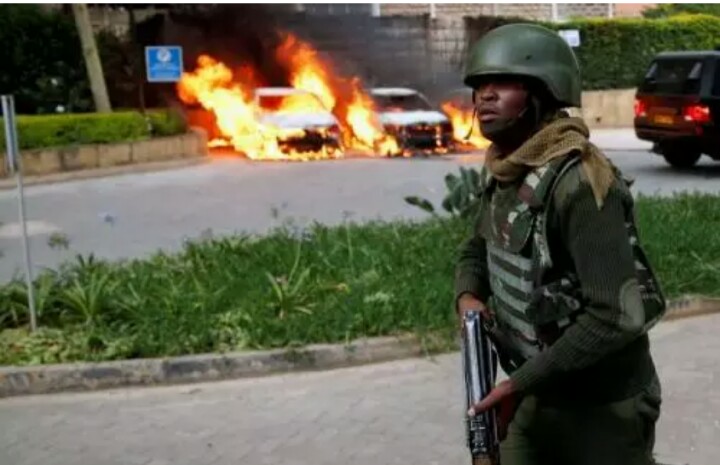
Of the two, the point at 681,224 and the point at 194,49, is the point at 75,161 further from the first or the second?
the point at 681,224

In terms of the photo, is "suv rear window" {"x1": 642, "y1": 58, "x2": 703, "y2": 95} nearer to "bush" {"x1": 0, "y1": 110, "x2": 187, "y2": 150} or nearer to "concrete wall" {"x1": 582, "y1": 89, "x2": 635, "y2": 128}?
"bush" {"x1": 0, "y1": 110, "x2": 187, "y2": 150}

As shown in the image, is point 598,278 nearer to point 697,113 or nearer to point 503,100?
point 503,100

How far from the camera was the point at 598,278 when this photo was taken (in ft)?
6.33

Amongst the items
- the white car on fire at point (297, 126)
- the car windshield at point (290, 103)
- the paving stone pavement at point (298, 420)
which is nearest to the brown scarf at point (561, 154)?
the paving stone pavement at point (298, 420)

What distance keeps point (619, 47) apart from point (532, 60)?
27357 millimetres

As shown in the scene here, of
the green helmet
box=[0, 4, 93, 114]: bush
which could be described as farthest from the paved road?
the green helmet

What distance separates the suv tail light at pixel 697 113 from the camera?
15.0 m

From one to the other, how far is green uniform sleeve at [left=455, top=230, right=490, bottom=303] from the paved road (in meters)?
6.74

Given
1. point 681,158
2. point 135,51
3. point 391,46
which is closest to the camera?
point 681,158

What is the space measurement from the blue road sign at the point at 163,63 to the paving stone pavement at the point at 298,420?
570 inches

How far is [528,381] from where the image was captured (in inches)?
79.7

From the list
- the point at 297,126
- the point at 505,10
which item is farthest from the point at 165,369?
the point at 505,10

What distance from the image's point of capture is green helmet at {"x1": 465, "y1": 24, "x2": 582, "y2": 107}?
6.61 ft

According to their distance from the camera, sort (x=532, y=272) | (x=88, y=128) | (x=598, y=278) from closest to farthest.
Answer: (x=598, y=278) < (x=532, y=272) < (x=88, y=128)
